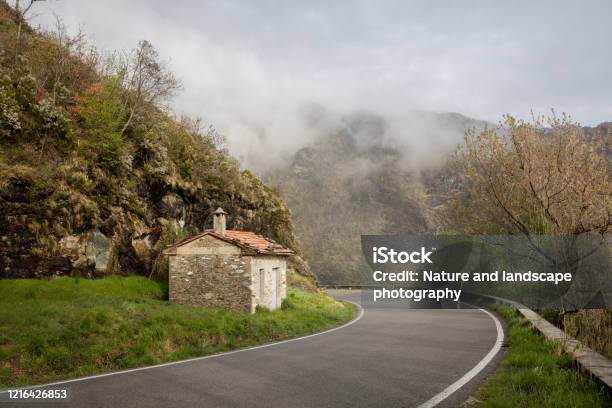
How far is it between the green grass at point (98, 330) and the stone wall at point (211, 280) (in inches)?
62.9

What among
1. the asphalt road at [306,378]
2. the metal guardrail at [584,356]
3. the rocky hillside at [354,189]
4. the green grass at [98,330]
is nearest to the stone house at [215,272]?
the green grass at [98,330]

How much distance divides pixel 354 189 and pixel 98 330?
14725 cm

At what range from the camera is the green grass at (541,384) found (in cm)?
614

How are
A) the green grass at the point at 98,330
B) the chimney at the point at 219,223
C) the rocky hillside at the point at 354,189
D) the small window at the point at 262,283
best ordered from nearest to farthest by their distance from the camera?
the green grass at the point at 98,330
the small window at the point at 262,283
the chimney at the point at 219,223
the rocky hillside at the point at 354,189

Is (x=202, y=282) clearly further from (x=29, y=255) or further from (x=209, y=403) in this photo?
(x=209, y=403)

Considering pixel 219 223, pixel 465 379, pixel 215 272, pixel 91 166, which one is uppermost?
pixel 91 166

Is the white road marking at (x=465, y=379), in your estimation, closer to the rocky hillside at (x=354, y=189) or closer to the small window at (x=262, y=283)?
the small window at (x=262, y=283)

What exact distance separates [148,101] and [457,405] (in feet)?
75.2

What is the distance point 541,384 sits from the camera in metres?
7.16

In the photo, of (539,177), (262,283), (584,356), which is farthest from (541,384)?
(262,283)

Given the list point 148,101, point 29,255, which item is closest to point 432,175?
point 148,101

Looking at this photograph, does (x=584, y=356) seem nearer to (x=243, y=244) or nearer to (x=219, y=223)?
(x=243, y=244)

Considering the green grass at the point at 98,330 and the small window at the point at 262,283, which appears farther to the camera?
the small window at the point at 262,283

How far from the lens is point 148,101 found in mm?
25062
